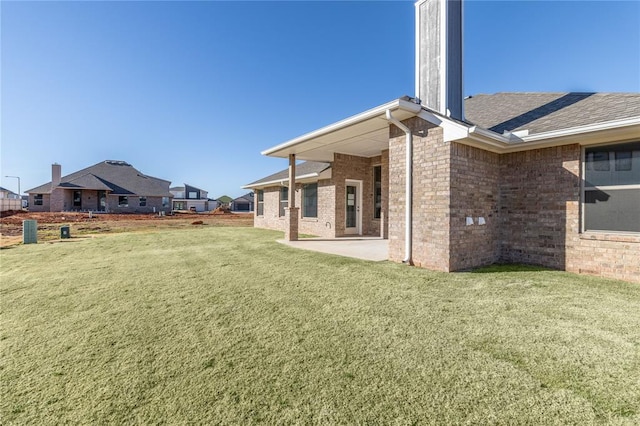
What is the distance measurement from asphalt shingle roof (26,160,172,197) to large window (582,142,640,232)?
4030cm

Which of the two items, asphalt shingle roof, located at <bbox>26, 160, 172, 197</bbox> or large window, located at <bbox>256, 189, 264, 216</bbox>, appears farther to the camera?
asphalt shingle roof, located at <bbox>26, 160, 172, 197</bbox>

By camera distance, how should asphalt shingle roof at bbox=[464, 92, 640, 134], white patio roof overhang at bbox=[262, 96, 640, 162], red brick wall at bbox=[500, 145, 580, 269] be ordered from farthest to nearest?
red brick wall at bbox=[500, 145, 580, 269], asphalt shingle roof at bbox=[464, 92, 640, 134], white patio roof overhang at bbox=[262, 96, 640, 162]

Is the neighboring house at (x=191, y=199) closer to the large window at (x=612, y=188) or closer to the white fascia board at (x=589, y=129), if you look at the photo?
the white fascia board at (x=589, y=129)

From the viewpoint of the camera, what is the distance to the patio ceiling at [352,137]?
5.64 m

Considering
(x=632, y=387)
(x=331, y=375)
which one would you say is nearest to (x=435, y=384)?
(x=331, y=375)

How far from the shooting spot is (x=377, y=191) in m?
11.4

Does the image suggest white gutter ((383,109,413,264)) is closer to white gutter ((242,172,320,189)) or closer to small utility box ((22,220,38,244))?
white gutter ((242,172,320,189))

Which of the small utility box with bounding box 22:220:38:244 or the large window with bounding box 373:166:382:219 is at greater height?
the large window with bounding box 373:166:382:219

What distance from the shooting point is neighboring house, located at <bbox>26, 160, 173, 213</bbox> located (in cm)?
3191

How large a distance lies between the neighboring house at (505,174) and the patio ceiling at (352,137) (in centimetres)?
4

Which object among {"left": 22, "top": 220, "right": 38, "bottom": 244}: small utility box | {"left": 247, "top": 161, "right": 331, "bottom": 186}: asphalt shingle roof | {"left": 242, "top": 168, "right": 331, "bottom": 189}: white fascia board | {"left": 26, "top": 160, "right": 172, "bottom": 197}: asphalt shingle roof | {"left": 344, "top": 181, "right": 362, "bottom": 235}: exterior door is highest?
{"left": 26, "top": 160, "right": 172, "bottom": 197}: asphalt shingle roof

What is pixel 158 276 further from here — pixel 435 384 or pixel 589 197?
pixel 589 197

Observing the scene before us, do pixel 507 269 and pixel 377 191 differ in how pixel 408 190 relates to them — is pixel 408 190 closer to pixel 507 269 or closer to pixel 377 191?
pixel 507 269

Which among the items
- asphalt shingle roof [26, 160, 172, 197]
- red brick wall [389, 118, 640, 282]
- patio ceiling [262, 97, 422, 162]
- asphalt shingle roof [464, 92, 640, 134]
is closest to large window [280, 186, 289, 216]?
patio ceiling [262, 97, 422, 162]
